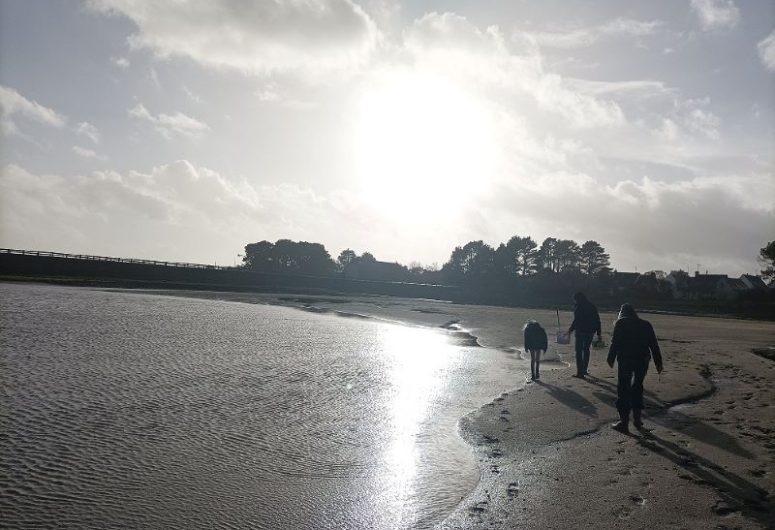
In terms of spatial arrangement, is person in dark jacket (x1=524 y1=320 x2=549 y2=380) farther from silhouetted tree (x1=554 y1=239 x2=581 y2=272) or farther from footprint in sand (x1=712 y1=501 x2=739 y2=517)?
silhouetted tree (x1=554 y1=239 x2=581 y2=272)

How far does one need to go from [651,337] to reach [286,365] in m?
9.06

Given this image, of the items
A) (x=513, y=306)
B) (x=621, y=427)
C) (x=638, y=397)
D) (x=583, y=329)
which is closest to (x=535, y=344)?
(x=583, y=329)

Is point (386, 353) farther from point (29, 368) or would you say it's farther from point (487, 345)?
point (29, 368)

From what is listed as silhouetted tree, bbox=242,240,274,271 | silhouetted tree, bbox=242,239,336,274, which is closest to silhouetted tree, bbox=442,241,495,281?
silhouetted tree, bbox=242,239,336,274

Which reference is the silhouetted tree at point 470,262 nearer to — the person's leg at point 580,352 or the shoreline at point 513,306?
the shoreline at point 513,306

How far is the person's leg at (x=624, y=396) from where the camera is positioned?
823cm

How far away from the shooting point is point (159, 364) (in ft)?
42.5

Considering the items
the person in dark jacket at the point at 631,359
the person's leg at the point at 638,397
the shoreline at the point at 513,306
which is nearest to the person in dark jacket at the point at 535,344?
the person in dark jacket at the point at 631,359

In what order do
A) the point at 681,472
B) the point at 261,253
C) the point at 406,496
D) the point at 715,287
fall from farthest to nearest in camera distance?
1. the point at 261,253
2. the point at 715,287
3. the point at 681,472
4. the point at 406,496

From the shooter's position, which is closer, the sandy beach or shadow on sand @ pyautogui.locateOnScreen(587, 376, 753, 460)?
the sandy beach

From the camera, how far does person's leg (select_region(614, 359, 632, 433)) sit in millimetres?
8234

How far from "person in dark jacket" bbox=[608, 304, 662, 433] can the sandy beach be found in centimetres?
35

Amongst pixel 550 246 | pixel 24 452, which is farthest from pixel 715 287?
pixel 24 452

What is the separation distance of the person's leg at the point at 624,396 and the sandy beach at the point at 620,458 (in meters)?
0.21
